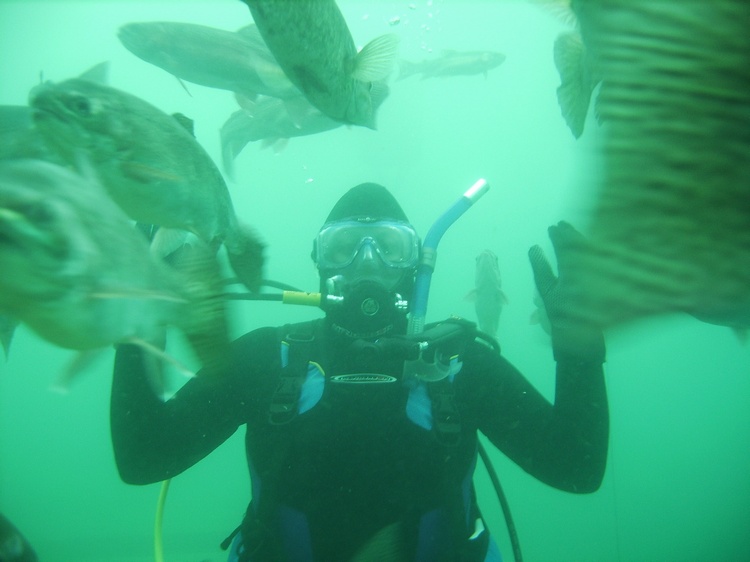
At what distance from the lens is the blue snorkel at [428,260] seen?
3.36m

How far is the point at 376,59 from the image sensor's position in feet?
5.62

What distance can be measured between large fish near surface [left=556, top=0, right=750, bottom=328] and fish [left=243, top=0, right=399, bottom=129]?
963 mm

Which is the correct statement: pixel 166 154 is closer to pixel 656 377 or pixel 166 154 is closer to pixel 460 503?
pixel 460 503

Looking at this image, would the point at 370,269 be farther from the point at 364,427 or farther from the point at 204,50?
the point at 204,50

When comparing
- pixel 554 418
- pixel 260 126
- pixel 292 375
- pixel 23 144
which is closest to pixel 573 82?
pixel 23 144

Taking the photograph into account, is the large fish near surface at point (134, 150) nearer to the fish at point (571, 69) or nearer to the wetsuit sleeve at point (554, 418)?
the fish at point (571, 69)

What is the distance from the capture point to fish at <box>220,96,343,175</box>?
3.75 m

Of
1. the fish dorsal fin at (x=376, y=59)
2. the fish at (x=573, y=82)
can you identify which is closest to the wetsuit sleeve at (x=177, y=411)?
the fish dorsal fin at (x=376, y=59)

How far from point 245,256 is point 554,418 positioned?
2395mm

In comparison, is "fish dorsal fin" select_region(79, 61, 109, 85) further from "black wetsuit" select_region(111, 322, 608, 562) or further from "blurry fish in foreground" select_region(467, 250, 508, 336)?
"blurry fish in foreground" select_region(467, 250, 508, 336)

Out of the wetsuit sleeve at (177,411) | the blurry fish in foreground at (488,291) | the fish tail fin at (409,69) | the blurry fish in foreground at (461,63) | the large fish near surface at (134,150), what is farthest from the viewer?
the fish tail fin at (409,69)

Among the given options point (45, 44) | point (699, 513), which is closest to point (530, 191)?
point (699, 513)

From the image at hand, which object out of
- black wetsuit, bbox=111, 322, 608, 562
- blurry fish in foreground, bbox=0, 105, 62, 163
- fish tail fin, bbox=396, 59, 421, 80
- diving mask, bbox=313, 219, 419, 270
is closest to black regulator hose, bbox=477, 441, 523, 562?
black wetsuit, bbox=111, 322, 608, 562

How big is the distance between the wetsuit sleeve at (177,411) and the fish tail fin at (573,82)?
7.35 feet
